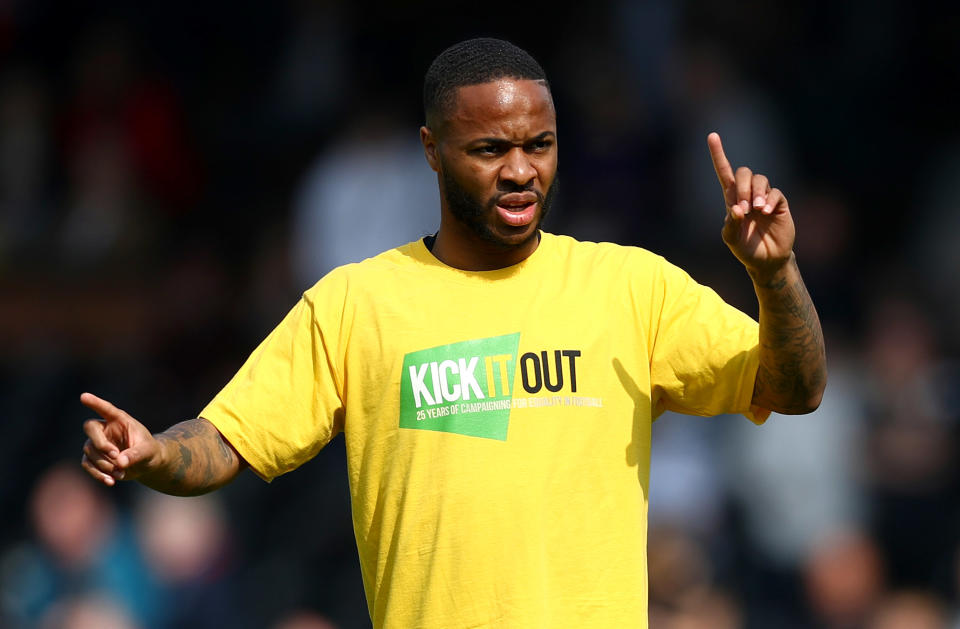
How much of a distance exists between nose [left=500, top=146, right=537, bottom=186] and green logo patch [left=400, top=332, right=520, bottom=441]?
40 centimetres

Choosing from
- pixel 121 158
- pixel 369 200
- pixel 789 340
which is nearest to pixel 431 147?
pixel 789 340

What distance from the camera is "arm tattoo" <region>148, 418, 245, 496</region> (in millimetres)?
3684

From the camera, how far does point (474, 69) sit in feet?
12.8

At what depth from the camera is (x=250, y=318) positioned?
966cm

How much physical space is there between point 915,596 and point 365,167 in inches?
152

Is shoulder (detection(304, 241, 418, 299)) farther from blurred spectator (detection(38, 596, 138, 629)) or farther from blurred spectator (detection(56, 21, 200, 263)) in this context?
blurred spectator (detection(56, 21, 200, 263))

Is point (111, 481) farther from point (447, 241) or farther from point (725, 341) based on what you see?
point (725, 341)

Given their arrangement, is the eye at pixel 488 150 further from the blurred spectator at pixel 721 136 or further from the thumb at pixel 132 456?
the blurred spectator at pixel 721 136

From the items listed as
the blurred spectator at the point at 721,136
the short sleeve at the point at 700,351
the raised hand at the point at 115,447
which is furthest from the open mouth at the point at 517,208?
the blurred spectator at the point at 721,136

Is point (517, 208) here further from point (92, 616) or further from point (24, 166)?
point (24, 166)

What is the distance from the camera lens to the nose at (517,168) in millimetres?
3830

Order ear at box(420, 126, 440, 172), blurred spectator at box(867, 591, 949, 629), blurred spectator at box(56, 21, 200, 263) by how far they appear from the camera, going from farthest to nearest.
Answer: blurred spectator at box(56, 21, 200, 263) < blurred spectator at box(867, 591, 949, 629) < ear at box(420, 126, 440, 172)

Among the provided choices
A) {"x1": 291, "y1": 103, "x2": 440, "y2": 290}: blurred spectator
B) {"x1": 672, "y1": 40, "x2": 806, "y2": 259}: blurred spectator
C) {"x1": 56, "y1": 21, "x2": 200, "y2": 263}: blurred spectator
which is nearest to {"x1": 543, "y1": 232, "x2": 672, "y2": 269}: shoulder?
{"x1": 291, "y1": 103, "x2": 440, "y2": 290}: blurred spectator

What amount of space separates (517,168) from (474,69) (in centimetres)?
29
